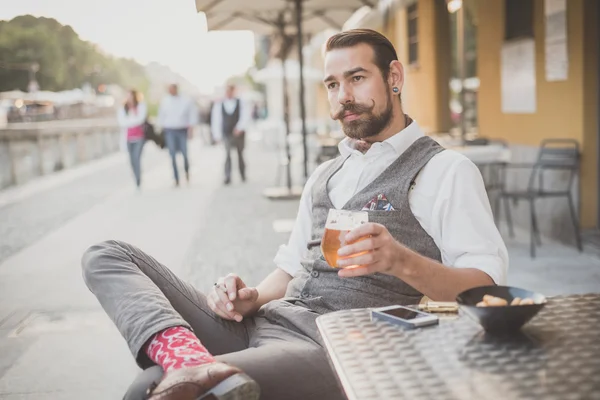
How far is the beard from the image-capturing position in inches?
95.1

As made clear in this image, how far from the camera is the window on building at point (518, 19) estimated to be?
790 cm

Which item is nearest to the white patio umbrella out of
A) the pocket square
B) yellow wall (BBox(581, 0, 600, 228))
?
yellow wall (BBox(581, 0, 600, 228))

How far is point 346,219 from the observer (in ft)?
5.82

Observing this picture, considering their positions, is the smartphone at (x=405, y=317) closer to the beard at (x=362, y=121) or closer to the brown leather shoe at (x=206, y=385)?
the brown leather shoe at (x=206, y=385)

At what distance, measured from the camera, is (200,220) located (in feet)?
29.1

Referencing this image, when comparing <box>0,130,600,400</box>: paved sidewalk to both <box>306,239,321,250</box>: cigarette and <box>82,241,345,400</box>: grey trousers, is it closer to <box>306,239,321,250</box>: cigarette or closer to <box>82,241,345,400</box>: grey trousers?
<box>82,241,345,400</box>: grey trousers

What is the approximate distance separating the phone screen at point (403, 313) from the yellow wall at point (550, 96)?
18.5 feet

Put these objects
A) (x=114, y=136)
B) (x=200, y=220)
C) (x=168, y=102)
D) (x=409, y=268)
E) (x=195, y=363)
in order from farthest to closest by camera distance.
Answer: (x=114, y=136) → (x=168, y=102) → (x=200, y=220) → (x=409, y=268) → (x=195, y=363)

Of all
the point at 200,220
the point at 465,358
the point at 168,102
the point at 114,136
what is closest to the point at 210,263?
the point at 200,220

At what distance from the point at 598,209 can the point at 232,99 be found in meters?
7.89

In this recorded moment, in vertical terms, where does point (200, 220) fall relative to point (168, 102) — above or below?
below

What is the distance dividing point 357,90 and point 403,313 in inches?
36.1

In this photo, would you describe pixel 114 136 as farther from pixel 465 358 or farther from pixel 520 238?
pixel 465 358

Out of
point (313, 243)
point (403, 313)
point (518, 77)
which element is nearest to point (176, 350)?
point (403, 313)
